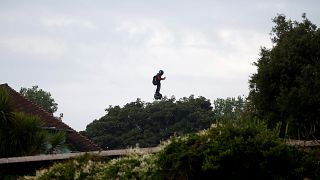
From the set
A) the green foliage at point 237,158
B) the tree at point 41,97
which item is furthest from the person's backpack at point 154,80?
the tree at point 41,97

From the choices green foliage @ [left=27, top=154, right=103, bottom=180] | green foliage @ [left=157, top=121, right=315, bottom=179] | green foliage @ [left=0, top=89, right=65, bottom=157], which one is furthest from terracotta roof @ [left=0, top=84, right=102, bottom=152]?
green foliage @ [left=157, top=121, right=315, bottom=179]

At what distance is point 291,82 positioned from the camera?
21703mm

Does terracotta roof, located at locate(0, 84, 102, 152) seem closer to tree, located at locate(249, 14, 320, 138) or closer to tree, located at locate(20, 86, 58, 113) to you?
tree, located at locate(249, 14, 320, 138)

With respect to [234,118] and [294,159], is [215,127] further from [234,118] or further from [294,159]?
[294,159]

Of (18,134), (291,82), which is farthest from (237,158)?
(291,82)

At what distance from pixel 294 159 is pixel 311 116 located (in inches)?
577

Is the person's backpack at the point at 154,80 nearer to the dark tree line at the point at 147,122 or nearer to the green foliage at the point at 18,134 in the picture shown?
the green foliage at the point at 18,134

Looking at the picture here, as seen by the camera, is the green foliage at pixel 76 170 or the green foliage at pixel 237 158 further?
the green foliage at pixel 76 170

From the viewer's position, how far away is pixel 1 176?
40.6ft

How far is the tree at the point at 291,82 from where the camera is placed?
2025cm

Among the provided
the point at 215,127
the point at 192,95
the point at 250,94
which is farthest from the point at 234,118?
the point at 192,95

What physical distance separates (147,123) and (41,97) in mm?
17031

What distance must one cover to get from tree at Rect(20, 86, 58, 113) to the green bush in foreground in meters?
62.2

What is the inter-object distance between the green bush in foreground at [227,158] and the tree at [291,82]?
13.8m
